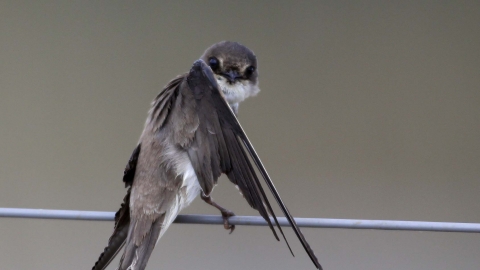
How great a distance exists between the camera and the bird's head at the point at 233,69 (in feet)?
4.88

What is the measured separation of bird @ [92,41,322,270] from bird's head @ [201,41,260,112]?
0.02 metres

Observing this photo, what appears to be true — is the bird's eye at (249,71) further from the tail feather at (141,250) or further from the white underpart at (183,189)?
the tail feather at (141,250)

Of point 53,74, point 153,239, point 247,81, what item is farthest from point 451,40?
point 53,74

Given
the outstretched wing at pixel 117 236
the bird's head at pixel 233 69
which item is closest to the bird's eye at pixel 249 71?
the bird's head at pixel 233 69

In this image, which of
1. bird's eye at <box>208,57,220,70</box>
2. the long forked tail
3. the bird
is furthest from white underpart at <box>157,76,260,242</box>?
bird's eye at <box>208,57,220,70</box>

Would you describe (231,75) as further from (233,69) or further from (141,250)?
(141,250)

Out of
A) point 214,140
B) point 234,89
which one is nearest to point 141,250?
point 214,140

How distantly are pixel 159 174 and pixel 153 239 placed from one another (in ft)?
0.51

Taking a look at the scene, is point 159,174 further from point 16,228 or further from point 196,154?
point 16,228

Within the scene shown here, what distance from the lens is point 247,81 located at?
1.55 m

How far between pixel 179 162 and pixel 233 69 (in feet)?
1.07

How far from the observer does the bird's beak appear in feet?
4.88

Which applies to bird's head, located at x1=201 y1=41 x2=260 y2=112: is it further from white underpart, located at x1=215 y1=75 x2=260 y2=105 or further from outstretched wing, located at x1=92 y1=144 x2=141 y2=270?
outstretched wing, located at x1=92 y1=144 x2=141 y2=270

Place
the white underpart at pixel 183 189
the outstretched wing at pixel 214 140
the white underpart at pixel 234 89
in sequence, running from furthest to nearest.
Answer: the white underpart at pixel 234 89 < the white underpart at pixel 183 189 < the outstretched wing at pixel 214 140
